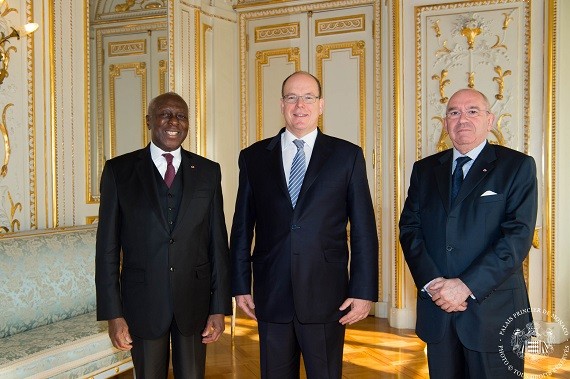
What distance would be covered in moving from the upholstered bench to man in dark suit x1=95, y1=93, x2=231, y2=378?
2.98 feet

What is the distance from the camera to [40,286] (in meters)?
3.16

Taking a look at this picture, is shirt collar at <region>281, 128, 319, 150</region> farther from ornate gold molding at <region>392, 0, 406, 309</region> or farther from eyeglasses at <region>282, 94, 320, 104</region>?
ornate gold molding at <region>392, 0, 406, 309</region>

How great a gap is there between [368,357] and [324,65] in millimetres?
2645

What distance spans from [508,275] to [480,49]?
9.54 ft

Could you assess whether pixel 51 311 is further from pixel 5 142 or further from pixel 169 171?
pixel 169 171

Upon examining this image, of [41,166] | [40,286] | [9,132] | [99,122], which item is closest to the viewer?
[40,286]

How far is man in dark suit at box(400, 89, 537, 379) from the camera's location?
76.4 inches

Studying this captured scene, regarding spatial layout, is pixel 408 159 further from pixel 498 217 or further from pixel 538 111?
pixel 498 217

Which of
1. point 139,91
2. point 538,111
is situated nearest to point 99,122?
point 139,91

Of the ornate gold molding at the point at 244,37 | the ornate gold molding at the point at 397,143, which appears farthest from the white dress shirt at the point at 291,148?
the ornate gold molding at the point at 244,37

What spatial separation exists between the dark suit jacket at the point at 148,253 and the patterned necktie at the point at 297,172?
0.31 meters

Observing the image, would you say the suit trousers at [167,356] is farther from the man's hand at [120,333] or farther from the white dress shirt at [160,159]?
the white dress shirt at [160,159]

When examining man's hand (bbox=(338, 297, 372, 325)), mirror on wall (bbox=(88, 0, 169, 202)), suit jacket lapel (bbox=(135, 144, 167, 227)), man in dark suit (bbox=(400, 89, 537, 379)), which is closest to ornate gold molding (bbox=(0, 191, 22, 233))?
mirror on wall (bbox=(88, 0, 169, 202))

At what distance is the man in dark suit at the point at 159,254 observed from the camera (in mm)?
1997
